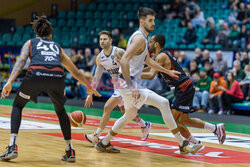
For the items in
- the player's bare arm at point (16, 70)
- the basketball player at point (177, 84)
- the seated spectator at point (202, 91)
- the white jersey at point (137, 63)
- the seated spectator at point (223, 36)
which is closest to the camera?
the player's bare arm at point (16, 70)

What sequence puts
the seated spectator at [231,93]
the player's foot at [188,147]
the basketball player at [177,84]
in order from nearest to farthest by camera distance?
the player's foot at [188,147] → the basketball player at [177,84] → the seated spectator at [231,93]

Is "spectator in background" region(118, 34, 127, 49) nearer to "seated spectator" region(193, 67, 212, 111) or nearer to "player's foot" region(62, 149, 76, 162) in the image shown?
"seated spectator" region(193, 67, 212, 111)

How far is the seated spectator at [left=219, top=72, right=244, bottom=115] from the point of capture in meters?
13.6

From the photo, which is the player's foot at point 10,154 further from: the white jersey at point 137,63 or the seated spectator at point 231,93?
the seated spectator at point 231,93

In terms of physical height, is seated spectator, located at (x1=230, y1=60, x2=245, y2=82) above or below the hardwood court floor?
above

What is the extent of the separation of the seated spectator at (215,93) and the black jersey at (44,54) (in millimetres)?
9121

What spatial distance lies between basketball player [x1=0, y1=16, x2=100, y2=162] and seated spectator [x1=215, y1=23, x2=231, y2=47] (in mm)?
10960

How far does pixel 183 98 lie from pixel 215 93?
7.48 meters

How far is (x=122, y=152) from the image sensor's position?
21.1 ft

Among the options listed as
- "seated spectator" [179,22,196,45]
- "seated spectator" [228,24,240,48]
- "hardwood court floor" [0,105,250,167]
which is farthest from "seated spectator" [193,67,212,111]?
"hardwood court floor" [0,105,250,167]

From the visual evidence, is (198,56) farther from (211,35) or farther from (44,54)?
(44,54)

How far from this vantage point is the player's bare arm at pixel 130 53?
573 cm

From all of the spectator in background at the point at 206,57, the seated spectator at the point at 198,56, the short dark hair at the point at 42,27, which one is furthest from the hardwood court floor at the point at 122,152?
the seated spectator at the point at 198,56

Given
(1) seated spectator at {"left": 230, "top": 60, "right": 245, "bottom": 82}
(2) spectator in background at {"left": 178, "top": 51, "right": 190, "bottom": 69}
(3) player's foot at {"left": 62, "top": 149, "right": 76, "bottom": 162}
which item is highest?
(2) spectator in background at {"left": 178, "top": 51, "right": 190, "bottom": 69}
